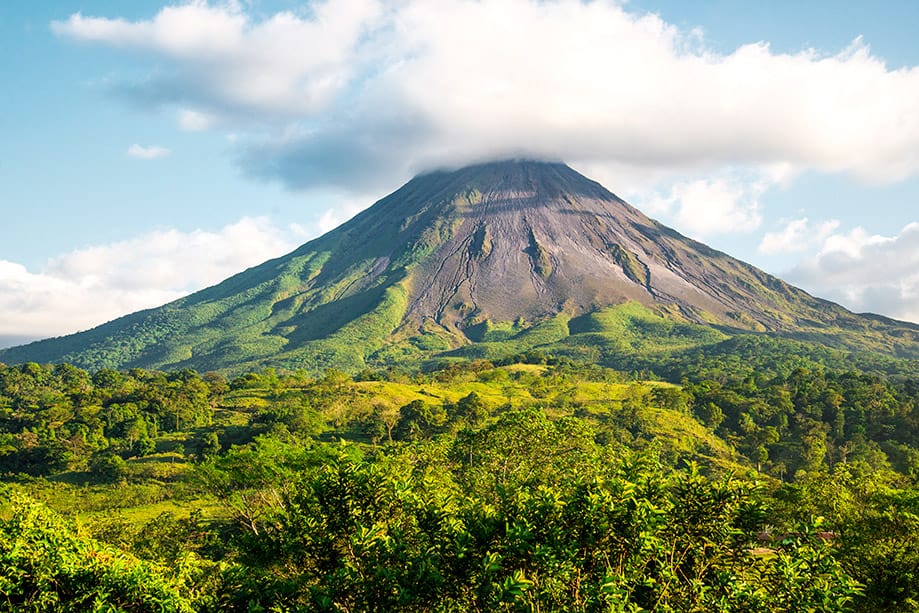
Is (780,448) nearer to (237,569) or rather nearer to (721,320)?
(237,569)

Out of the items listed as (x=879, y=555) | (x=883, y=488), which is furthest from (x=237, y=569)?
(x=883, y=488)

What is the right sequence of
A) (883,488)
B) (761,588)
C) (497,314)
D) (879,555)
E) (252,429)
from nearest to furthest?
(761,588), (879,555), (883,488), (252,429), (497,314)

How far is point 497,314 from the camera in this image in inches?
7510

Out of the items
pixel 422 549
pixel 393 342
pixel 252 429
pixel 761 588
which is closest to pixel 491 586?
pixel 422 549

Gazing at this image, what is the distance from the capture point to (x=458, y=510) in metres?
13.4

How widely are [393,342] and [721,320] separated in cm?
9663

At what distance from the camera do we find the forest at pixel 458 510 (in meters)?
10.1

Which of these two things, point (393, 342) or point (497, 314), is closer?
point (393, 342)

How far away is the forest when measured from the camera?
398 inches

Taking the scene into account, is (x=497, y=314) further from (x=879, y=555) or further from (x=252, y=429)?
(x=879, y=555)

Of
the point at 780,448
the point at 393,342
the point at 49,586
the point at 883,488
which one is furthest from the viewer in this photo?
the point at 393,342

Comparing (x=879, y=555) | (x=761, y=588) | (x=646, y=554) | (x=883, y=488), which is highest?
(x=646, y=554)

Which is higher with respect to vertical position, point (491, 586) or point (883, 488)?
point (491, 586)

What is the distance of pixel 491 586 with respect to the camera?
9719 mm
